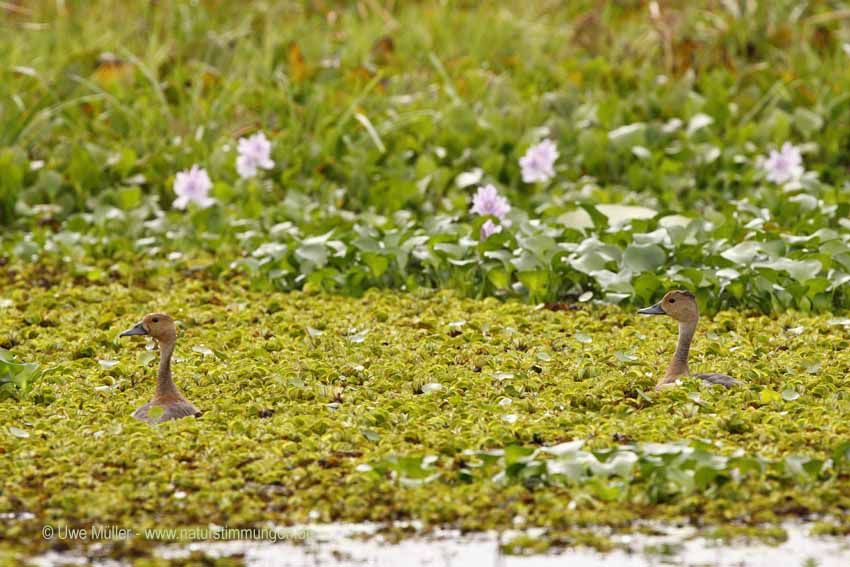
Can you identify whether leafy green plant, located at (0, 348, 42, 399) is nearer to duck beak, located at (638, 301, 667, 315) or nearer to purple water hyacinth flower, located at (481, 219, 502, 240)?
duck beak, located at (638, 301, 667, 315)

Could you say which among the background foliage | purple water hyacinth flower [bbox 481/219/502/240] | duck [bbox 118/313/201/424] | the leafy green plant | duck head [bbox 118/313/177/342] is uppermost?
duck head [bbox 118/313/177/342]

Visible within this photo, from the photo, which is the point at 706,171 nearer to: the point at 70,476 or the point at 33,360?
the point at 33,360

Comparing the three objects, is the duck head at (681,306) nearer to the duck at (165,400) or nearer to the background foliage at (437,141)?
the background foliage at (437,141)

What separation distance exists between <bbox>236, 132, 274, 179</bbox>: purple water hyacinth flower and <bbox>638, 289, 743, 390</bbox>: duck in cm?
394

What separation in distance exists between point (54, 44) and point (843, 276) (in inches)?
285

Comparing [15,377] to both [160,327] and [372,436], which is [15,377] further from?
[372,436]

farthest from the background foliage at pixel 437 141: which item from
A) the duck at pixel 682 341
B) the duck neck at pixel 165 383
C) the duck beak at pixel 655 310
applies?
the duck neck at pixel 165 383

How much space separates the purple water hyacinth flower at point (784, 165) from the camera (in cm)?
951

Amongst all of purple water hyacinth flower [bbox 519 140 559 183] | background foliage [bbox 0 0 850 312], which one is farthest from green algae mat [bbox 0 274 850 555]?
purple water hyacinth flower [bbox 519 140 559 183]

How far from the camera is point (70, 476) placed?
497 centimetres

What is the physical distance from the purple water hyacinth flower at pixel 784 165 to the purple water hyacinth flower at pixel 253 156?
3.26 m

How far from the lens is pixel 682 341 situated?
5.97 m

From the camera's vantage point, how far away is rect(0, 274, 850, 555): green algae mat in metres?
4.70

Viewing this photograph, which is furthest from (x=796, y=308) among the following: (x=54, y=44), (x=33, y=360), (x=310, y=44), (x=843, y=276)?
(x=54, y=44)
